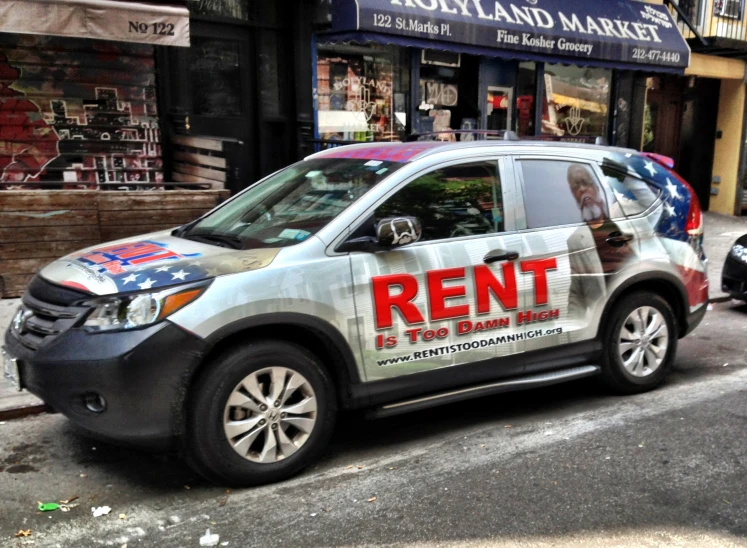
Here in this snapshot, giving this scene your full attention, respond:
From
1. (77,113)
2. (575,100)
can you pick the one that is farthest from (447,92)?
(77,113)

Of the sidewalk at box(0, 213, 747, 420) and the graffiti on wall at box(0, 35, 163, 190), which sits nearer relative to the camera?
the sidewalk at box(0, 213, 747, 420)

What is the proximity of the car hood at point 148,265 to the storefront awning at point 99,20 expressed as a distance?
3.86 m

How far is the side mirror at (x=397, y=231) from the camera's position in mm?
4078

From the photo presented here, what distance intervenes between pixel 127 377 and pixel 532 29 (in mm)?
9992

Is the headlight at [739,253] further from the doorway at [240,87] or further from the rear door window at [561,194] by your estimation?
the doorway at [240,87]

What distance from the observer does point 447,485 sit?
3.95 meters

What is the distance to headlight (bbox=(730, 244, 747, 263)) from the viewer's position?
26.3 ft

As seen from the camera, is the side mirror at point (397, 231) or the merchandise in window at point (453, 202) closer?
the side mirror at point (397, 231)

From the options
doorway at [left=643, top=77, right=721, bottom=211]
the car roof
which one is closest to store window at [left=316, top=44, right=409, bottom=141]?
the car roof

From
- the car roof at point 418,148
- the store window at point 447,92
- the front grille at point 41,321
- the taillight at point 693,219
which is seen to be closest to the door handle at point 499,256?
the car roof at point 418,148

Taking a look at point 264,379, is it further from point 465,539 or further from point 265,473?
point 465,539

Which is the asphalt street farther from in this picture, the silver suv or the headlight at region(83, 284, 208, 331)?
the headlight at region(83, 284, 208, 331)

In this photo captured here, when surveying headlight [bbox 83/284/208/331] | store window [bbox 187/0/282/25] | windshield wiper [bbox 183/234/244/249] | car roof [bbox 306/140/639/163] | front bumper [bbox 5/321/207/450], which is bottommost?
front bumper [bbox 5/321/207/450]

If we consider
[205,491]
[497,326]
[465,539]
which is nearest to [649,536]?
[465,539]
